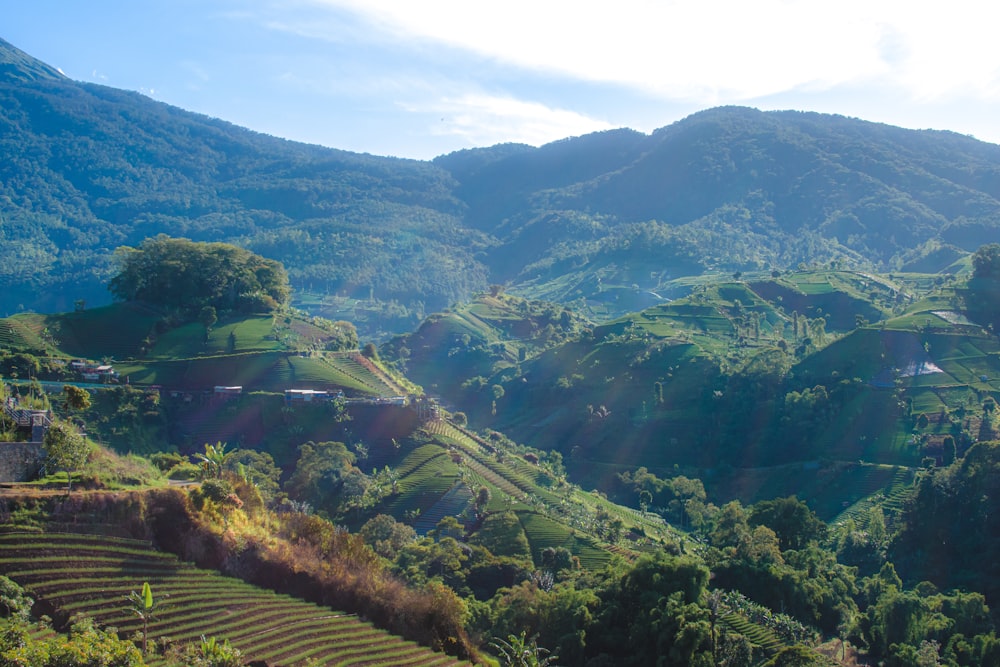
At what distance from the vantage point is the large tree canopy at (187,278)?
218 feet

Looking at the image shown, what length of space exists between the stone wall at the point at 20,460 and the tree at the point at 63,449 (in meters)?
0.36

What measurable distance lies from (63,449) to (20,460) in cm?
134

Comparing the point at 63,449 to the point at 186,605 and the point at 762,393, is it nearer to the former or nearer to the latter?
the point at 186,605

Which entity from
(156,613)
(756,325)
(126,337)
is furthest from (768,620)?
(756,325)

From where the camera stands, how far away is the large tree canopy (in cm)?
6644

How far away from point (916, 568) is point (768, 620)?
57.1 feet

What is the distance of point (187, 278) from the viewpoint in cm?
6688

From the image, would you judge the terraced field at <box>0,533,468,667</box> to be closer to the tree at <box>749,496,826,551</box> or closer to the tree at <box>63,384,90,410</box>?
the tree at <box>63,384,90,410</box>

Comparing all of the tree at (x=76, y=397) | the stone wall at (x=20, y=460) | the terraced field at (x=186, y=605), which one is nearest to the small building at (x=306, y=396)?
the tree at (x=76, y=397)

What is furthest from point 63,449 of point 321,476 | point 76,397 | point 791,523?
point 791,523

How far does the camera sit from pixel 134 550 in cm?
2631

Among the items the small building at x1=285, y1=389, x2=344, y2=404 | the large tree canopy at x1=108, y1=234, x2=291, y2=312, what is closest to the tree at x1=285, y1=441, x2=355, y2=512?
the small building at x1=285, y1=389, x2=344, y2=404

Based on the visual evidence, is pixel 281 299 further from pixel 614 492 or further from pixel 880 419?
pixel 880 419

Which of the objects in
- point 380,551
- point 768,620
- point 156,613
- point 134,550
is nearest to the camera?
point 156,613
